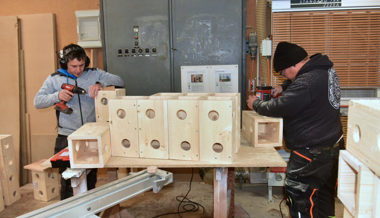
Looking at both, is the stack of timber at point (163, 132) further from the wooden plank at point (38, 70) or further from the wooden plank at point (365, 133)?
the wooden plank at point (38, 70)

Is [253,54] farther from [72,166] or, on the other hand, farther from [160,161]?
[72,166]

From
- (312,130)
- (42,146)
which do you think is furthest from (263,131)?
(42,146)

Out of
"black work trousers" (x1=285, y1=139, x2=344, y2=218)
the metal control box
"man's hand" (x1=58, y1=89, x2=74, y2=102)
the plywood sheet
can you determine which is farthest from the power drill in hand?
"black work trousers" (x1=285, y1=139, x2=344, y2=218)

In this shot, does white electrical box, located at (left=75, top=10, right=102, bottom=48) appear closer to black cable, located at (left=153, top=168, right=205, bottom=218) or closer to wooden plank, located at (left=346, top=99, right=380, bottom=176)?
black cable, located at (left=153, top=168, right=205, bottom=218)

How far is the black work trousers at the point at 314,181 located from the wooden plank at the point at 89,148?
138cm

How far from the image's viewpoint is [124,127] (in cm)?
193

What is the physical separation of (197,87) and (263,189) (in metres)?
1.52

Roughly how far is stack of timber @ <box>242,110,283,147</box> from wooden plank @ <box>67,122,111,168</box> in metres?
1.07

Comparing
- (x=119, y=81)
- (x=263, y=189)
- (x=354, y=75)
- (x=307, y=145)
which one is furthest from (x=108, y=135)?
(x=354, y=75)

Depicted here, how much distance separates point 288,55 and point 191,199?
6.67 ft

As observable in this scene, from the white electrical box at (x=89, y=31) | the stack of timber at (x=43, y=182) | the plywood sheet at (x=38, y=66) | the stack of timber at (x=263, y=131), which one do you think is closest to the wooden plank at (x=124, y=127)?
the stack of timber at (x=263, y=131)

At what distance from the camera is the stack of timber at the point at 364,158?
0.84m

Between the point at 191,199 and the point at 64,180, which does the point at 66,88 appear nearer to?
the point at 64,180

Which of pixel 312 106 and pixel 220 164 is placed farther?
pixel 312 106
